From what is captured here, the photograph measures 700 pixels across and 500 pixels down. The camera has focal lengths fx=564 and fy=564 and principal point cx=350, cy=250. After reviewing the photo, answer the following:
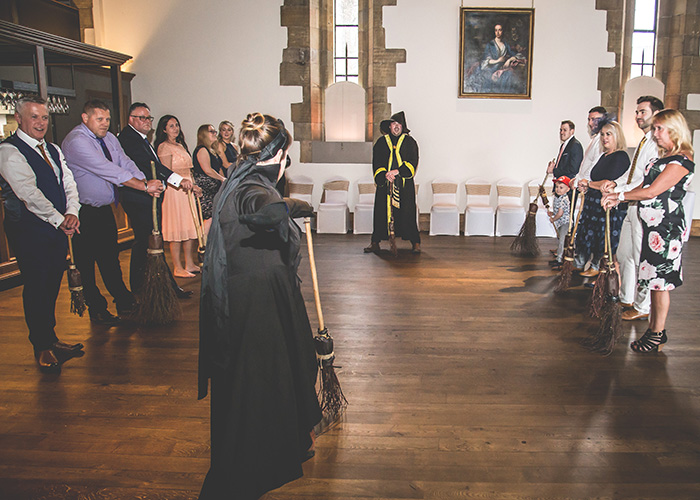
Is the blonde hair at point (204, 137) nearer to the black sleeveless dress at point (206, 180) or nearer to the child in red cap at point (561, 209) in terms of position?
the black sleeveless dress at point (206, 180)

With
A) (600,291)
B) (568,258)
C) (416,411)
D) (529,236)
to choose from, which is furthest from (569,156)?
(416,411)

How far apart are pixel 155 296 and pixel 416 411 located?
2.29 meters

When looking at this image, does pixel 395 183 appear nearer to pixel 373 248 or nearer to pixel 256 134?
pixel 373 248

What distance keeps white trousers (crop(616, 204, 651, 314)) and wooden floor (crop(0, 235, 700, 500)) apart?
0.68 ft

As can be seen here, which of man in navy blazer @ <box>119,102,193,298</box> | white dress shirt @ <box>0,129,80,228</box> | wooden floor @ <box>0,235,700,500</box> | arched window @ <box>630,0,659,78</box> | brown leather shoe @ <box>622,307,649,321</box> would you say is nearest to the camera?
wooden floor @ <box>0,235,700,500</box>

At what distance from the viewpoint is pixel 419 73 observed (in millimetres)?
8969

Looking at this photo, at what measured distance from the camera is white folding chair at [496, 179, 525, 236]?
854 centimetres

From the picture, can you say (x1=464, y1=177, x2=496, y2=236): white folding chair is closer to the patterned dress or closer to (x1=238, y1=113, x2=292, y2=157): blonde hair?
the patterned dress

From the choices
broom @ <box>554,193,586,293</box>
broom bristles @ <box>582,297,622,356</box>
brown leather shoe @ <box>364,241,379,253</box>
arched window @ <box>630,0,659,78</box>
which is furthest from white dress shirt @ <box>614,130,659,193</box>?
arched window @ <box>630,0,659,78</box>

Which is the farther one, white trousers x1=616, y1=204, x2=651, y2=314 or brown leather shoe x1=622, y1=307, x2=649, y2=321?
brown leather shoe x1=622, y1=307, x2=649, y2=321

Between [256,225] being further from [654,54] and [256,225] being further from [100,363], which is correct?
[654,54]

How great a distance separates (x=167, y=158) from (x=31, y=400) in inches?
108

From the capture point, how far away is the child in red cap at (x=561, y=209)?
5805mm

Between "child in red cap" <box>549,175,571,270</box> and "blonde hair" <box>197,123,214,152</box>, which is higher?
"blonde hair" <box>197,123,214,152</box>
